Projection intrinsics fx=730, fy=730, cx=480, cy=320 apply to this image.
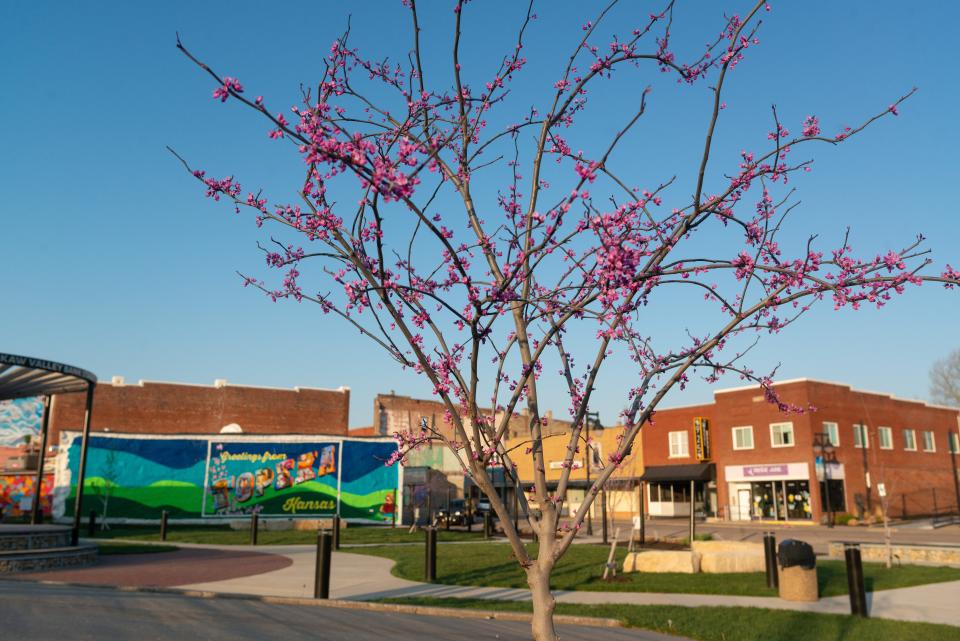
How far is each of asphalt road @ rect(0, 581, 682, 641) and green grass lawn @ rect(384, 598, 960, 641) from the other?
0.55m

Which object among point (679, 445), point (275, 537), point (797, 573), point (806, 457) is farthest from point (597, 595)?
point (679, 445)

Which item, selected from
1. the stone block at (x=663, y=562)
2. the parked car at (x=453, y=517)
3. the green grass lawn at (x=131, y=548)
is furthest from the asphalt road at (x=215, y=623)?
the parked car at (x=453, y=517)

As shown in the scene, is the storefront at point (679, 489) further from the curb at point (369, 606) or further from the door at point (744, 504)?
the curb at point (369, 606)

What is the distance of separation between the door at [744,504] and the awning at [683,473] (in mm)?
2619

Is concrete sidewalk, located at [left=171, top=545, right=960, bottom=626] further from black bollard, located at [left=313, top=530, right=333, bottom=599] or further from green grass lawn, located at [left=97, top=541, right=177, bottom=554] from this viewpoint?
green grass lawn, located at [left=97, top=541, right=177, bottom=554]

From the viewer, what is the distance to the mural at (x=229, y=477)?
38469 millimetres

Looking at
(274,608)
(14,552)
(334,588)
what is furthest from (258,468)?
(274,608)

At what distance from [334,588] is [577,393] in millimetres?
11467

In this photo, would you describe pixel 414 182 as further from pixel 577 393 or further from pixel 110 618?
pixel 110 618

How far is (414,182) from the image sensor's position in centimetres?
368

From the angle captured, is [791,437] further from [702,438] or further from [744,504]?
[702,438]

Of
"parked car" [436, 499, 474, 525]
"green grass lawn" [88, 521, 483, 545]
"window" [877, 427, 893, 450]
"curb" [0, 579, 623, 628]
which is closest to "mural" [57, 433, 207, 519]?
"green grass lawn" [88, 521, 483, 545]

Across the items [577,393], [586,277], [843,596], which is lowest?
[843,596]

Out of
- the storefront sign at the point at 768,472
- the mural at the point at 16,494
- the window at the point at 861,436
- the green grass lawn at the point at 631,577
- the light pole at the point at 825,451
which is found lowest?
the green grass lawn at the point at 631,577
